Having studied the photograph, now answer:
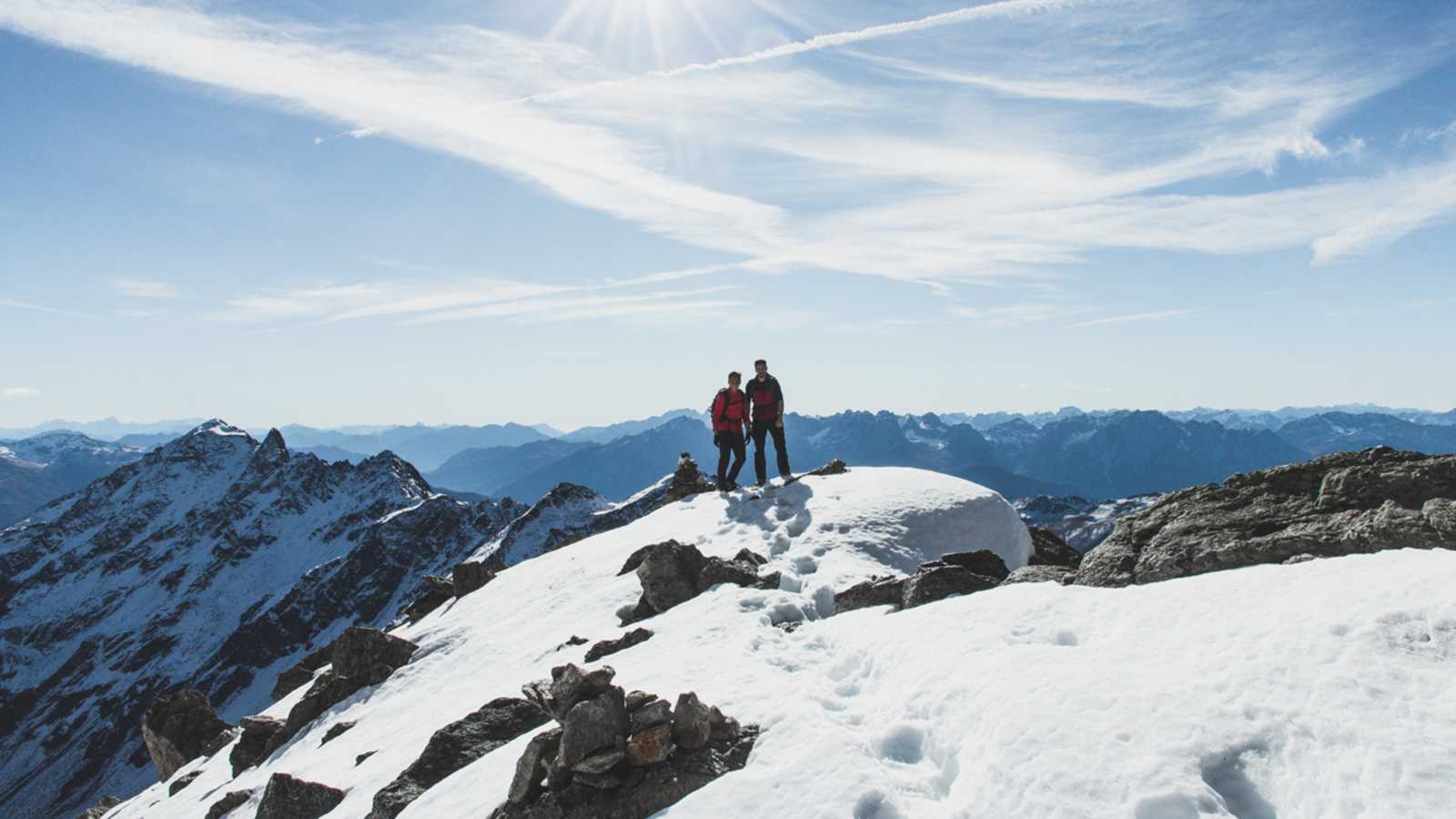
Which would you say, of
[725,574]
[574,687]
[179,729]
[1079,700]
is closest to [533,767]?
[574,687]

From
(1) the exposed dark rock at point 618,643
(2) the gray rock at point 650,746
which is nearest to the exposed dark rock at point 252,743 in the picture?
(1) the exposed dark rock at point 618,643

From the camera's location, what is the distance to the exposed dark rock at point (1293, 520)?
→ 10828mm

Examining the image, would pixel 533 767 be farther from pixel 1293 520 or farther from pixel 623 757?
pixel 1293 520

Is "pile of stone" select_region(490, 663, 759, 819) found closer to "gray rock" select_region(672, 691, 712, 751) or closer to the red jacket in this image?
"gray rock" select_region(672, 691, 712, 751)

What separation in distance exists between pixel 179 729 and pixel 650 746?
108 ft

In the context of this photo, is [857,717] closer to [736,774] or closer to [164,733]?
[736,774]

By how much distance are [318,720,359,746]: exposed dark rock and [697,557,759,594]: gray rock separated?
10611 millimetres

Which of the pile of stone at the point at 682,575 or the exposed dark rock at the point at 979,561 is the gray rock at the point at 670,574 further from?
the exposed dark rock at the point at 979,561

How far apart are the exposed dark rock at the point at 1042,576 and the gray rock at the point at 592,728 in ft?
26.0

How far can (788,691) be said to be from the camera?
11352 mm

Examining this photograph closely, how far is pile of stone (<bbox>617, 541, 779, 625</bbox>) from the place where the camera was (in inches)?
731

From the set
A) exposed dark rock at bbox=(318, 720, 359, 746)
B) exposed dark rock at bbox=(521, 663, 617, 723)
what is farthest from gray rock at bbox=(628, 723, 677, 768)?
exposed dark rock at bbox=(318, 720, 359, 746)

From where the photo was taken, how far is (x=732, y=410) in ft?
91.6

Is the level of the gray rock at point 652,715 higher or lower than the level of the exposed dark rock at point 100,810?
higher
